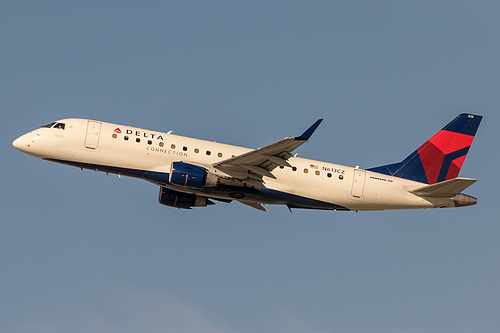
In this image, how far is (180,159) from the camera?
156ft

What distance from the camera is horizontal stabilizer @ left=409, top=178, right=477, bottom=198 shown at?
46469 millimetres

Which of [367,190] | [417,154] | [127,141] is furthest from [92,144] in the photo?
[417,154]

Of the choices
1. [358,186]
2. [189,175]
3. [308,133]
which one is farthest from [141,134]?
[358,186]

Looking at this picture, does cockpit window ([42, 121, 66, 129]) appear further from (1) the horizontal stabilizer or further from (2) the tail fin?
(1) the horizontal stabilizer

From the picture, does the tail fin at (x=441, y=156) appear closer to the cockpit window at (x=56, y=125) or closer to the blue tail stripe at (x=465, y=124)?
the blue tail stripe at (x=465, y=124)

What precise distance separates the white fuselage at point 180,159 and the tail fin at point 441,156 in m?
2.63

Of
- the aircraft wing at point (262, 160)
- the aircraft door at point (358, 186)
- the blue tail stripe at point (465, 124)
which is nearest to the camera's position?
the aircraft wing at point (262, 160)

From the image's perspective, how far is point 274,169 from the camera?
47812mm

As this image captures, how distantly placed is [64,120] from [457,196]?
1058 inches

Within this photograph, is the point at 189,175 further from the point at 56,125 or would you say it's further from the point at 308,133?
the point at 56,125

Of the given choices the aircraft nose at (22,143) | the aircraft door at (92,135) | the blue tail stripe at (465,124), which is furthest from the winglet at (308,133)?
the aircraft nose at (22,143)

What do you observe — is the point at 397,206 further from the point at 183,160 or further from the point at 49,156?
the point at 49,156

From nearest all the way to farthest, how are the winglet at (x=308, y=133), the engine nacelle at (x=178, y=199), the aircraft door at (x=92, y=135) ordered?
the winglet at (x=308, y=133) → the aircraft door at (x=92, y=135) → the engine nacelle at (x=178, y=199)

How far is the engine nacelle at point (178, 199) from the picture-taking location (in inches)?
2002
